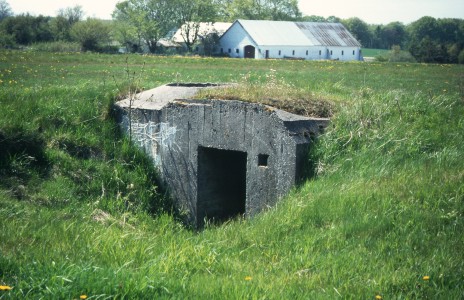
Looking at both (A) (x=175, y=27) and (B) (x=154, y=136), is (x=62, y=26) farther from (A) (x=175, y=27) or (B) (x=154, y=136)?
(B) (x=154, y=136)

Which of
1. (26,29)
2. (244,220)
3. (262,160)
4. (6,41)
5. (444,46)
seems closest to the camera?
(244,220)

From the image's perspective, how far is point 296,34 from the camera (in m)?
66.2

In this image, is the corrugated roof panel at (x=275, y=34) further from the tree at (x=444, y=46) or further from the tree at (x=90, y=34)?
the tree at (x=90, y=34)

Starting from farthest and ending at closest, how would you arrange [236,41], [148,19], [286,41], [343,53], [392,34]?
[392,34], [148,19], [343,53], [236,41], [286,41]

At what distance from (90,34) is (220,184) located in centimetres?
4485

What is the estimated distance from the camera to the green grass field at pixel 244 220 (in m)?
4.49

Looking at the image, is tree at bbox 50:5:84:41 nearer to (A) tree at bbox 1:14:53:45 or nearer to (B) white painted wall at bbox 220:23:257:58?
(A) tree at bbox 1:14:53:45

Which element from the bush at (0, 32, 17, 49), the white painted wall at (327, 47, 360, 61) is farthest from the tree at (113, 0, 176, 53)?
the bush at (0, 32, 17, 49)

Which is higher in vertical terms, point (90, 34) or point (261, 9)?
point (261, 9)

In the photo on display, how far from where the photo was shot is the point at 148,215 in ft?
29.1

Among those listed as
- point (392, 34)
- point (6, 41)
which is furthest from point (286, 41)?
point (392, 34)

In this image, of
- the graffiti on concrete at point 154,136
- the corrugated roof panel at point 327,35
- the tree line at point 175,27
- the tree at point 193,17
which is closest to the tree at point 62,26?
the tree line at point 175,27

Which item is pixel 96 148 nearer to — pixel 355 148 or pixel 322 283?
pixel 355 148

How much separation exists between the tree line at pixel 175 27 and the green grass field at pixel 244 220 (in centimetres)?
3488
